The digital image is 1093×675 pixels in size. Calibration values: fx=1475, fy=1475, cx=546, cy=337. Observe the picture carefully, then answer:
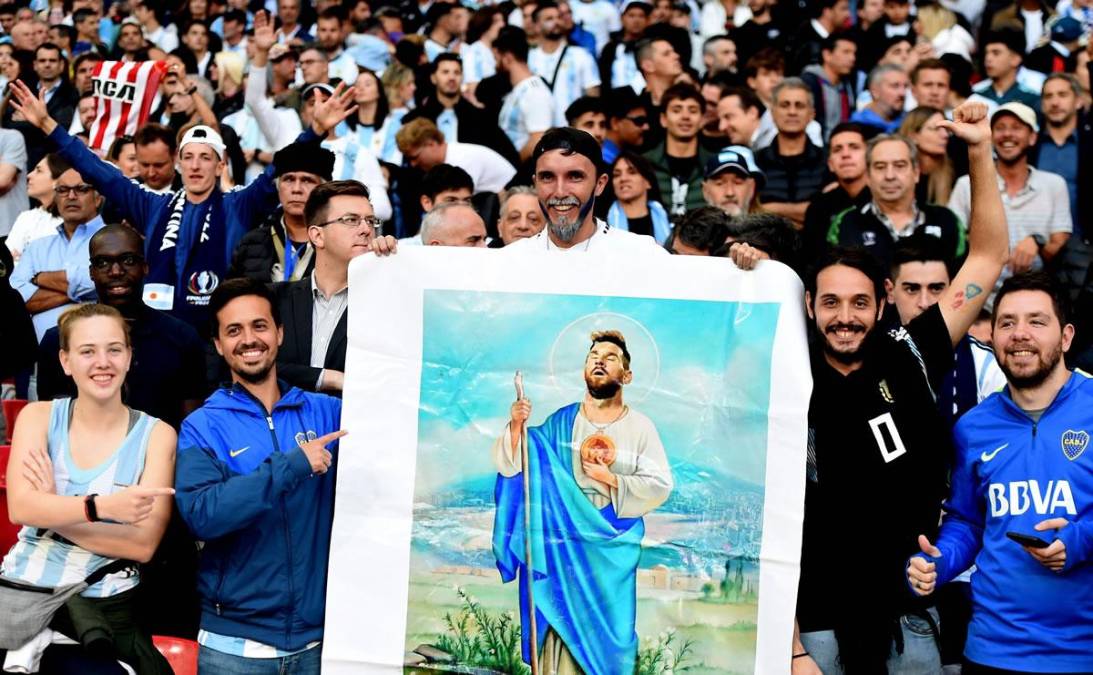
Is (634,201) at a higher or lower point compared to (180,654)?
higher

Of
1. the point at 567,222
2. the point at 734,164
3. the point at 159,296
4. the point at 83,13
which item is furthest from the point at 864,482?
the point at 83,13

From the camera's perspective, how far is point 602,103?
1111cm

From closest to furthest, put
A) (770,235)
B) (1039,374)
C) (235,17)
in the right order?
1. (1039,374)
2. (770,235)
3. (235,17)

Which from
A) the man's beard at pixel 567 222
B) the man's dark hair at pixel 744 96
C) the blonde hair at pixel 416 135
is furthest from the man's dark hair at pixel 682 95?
the man's beard at pixel 567 222

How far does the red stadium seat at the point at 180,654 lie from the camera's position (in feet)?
18.3

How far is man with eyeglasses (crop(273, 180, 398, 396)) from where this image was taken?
20.0ft

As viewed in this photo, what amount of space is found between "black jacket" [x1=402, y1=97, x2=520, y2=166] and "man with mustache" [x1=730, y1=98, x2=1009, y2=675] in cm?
670

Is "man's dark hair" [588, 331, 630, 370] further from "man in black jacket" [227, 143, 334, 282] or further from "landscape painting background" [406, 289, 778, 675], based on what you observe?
"man in black jacket" [227, 143, 334, 282]

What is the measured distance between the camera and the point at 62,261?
8.82 metres

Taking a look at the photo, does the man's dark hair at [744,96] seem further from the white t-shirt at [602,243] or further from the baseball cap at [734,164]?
the white t-shirt at [602,243]

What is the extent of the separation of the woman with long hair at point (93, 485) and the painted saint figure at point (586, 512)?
4.04 ft

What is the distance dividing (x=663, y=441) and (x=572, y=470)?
0.34m

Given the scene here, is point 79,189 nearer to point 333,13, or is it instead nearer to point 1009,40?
point 333,13

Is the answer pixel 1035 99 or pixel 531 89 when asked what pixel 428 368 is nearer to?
pixel 531 89
